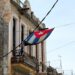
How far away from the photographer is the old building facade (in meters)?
30.0

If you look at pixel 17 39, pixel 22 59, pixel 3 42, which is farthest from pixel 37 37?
pixel 17 39

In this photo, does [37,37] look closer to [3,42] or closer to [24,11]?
[3,42]

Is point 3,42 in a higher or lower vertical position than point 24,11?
lower

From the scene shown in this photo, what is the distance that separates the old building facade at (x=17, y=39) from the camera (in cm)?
2998

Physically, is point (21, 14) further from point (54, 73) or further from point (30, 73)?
point (54, 73)

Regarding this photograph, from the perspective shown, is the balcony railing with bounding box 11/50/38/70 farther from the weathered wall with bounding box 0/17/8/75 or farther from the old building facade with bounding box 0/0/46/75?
the weathered wall with bounding box 0/17/8/75

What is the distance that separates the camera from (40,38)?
25.8 meters

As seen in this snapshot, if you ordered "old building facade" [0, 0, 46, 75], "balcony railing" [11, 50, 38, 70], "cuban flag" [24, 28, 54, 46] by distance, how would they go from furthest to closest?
"balcony railing" [11, 50, 38, 70]
"old building facade" [0, 0, 46, 75]
"cuban flag" [24, 28, 54, 46]

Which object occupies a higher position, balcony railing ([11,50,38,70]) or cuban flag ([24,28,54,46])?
cuban flag ([24,28,54,46])

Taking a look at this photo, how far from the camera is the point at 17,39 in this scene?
3516 cm

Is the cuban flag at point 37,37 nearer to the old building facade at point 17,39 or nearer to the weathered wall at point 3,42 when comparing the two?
the old building facade at point 17,39

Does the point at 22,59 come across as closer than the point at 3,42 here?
Result: No

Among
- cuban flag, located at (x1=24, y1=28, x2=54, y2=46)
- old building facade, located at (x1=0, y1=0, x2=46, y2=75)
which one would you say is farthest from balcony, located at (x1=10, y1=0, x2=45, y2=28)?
cuban flag, located at (x1=24, y1=28, x2=54, y2=46)

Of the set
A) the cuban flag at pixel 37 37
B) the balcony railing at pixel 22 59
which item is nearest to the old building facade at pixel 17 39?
the balcony railing at pixel 22 59
